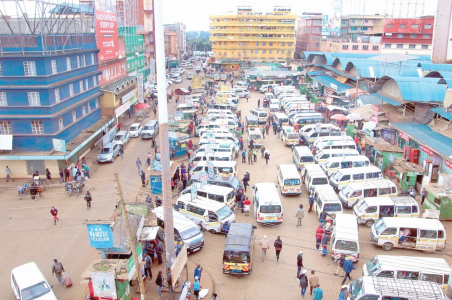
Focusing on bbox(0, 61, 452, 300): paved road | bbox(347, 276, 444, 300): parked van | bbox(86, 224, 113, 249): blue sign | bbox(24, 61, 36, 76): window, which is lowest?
bbox(0, 61, 452, 300): paved road

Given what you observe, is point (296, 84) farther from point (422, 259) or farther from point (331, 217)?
point (422, 259)

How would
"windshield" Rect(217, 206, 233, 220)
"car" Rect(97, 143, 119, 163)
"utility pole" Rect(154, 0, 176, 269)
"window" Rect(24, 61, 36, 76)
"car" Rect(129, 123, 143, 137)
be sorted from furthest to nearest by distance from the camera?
"car" Rect(129, 123, 143, 137)
"car" Rect(97, 143, 119, 163)
"window" Rect(24, 61, 36, 76)
"windshield" Rect(217, 206, 233, 220)
"utility pole" Rect(154, 0, 176, 269)

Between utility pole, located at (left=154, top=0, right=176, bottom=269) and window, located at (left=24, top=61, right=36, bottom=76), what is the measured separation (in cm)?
1345

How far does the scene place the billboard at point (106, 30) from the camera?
33.8m

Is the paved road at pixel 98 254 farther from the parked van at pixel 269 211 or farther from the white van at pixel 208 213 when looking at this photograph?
the white van at pixel 208 213

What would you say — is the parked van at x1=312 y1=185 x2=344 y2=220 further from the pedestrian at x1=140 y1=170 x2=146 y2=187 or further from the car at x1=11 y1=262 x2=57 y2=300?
the car at x1=11 y1=262 x2=57 y2=300

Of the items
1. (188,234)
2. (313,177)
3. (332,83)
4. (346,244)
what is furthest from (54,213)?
(332,83)

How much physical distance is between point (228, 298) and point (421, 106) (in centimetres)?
2119

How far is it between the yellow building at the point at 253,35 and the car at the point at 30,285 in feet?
254

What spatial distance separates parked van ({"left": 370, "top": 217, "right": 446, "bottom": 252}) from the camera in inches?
632

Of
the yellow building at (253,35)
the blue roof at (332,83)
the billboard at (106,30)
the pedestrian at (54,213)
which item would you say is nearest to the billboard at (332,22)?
the yellow building at (253,35)

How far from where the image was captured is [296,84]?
66.1m

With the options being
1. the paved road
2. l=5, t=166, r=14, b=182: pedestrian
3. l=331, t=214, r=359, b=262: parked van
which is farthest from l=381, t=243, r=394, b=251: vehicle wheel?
l=5, t=166, r=14, b=182: pedestrian

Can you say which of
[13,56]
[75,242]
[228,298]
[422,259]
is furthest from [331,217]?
[13,56]
